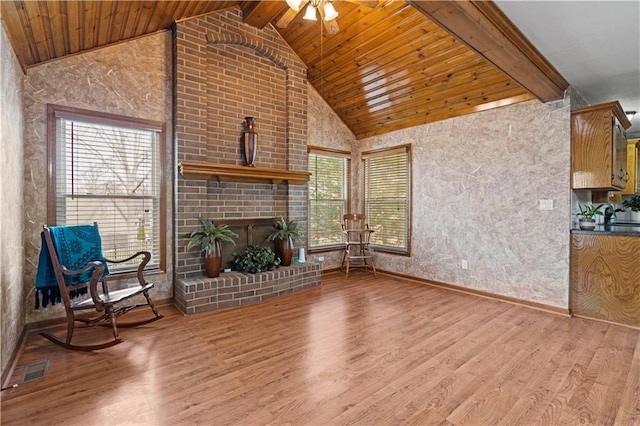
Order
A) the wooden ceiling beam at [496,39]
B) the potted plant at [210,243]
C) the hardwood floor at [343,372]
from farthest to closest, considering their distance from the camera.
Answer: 1. the potted plant at [210,243]
2. the wooden ceiling beam at [496,39]
3. the hardwood floor at [343,372]

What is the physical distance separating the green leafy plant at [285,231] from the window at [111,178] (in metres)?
1.47

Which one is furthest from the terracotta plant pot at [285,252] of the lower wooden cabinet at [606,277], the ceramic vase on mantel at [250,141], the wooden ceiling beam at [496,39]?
the lower wooden cabinet at [606,277]

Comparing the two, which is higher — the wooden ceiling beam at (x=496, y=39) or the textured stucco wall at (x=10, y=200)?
the wooden ceiling beam at (x=496, y=39)

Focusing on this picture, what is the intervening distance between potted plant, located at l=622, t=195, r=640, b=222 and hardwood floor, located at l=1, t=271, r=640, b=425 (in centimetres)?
301

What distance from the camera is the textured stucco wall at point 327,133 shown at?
5.32m

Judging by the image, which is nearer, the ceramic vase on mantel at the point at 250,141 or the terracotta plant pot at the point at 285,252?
the ceramic vase on mantel at the point at 250,141

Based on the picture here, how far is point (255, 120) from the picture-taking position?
4.52 m

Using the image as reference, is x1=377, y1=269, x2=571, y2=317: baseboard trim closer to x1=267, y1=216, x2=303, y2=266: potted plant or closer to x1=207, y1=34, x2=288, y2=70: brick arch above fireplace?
x1=267, y1=216, x2=303, y2=266: potted plant

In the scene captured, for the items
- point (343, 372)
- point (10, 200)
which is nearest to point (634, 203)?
point (343, 372)

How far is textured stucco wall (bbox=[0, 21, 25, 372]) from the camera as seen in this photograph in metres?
2.16

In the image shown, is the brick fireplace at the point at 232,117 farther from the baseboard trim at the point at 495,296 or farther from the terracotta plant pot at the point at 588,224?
the terracotta plant pot at the point at 588,224

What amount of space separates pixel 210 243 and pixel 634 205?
256 inches

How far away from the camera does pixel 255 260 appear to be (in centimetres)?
414

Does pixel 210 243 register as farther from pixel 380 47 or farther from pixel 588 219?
pixel 588 219
